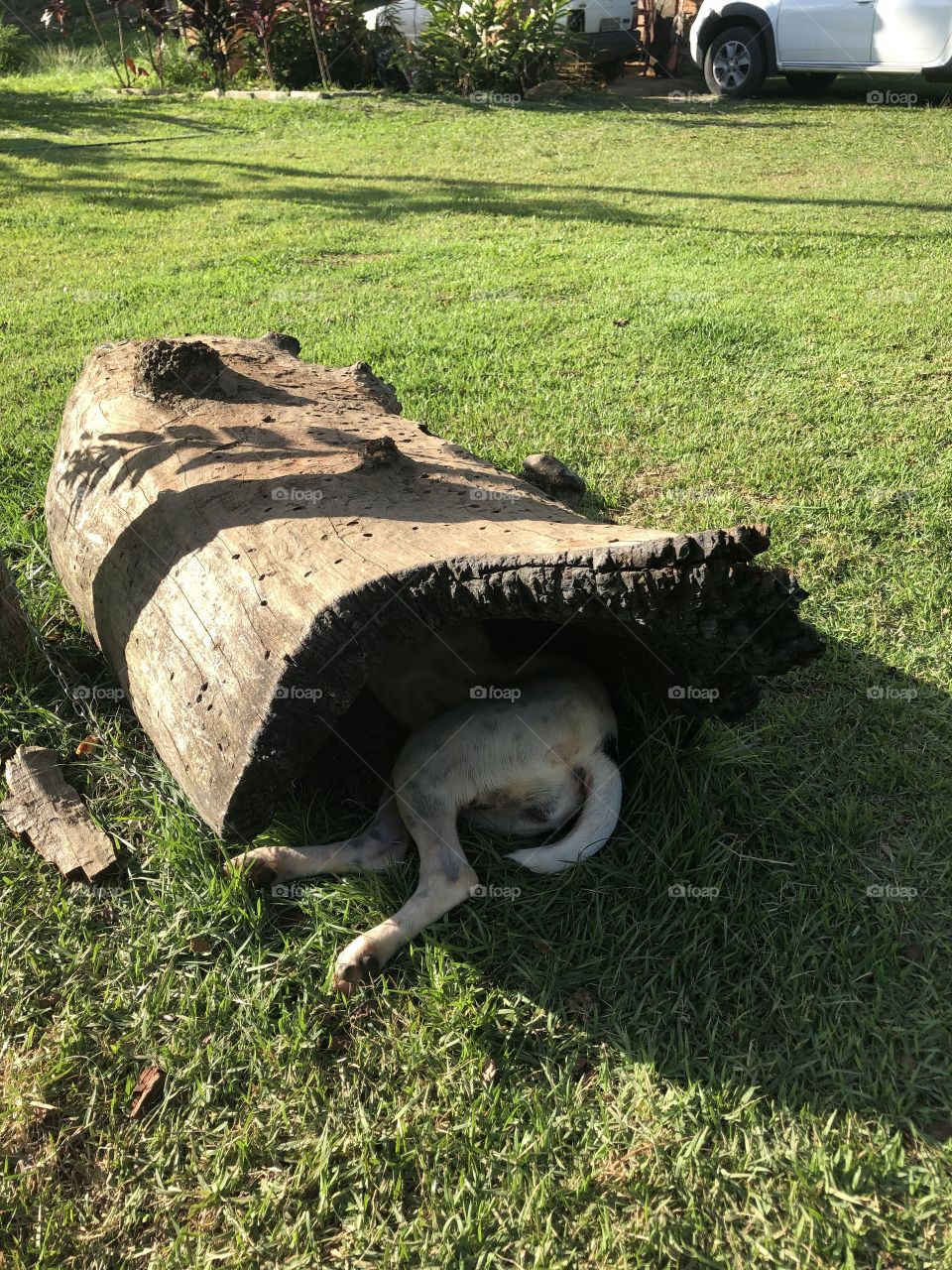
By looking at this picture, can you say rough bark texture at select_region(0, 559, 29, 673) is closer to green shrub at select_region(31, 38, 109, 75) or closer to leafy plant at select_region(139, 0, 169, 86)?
leafy plant at select_region(139, 0, 169, 86)

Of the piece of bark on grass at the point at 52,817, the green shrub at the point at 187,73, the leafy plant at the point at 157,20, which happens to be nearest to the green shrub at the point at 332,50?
the green shrub at the point at 187,73

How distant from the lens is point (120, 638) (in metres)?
3.21

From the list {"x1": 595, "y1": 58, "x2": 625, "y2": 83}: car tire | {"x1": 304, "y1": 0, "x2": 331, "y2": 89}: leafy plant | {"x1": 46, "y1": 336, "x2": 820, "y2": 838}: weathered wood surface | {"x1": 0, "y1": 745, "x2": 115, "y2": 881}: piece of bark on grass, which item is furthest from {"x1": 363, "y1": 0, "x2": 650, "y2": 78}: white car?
{"x1": 0, "y1": 745, "x2": 115, "y2": 881}: piece of bark on grass

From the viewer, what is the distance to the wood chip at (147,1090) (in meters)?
2.41

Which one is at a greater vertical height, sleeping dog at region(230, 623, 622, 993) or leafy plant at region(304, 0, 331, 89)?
leafy plant at region(304, 0, 331, 89)

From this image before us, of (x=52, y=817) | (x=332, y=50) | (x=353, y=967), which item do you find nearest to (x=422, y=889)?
(x=353, y=967)

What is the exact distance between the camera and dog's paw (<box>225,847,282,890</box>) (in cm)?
280

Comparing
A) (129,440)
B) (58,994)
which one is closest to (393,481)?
(129,440)

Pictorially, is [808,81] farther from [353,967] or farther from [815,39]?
[353,967]

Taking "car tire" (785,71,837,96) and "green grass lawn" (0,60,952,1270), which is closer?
"green grass lawn" (0,60,952,1270)

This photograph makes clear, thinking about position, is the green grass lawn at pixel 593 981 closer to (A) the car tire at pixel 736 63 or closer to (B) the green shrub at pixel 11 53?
(A) the car tire at pixel 736 63

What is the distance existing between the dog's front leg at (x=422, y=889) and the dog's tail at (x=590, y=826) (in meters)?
0.19

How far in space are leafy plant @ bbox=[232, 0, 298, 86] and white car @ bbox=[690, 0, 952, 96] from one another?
5.83 meters

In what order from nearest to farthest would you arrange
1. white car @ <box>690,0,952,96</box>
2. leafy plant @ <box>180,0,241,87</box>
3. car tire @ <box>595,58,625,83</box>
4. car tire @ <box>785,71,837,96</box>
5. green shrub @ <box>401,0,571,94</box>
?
white car @ <box>690,0,952,96</box> < green shrub @ <box>401,0,571,94</box> < leafy plant @ <box>180,0,241,87</box> < car tire @ <box>785,71,837,96</box> < car tire @ <box>595,58,625,83</box>
